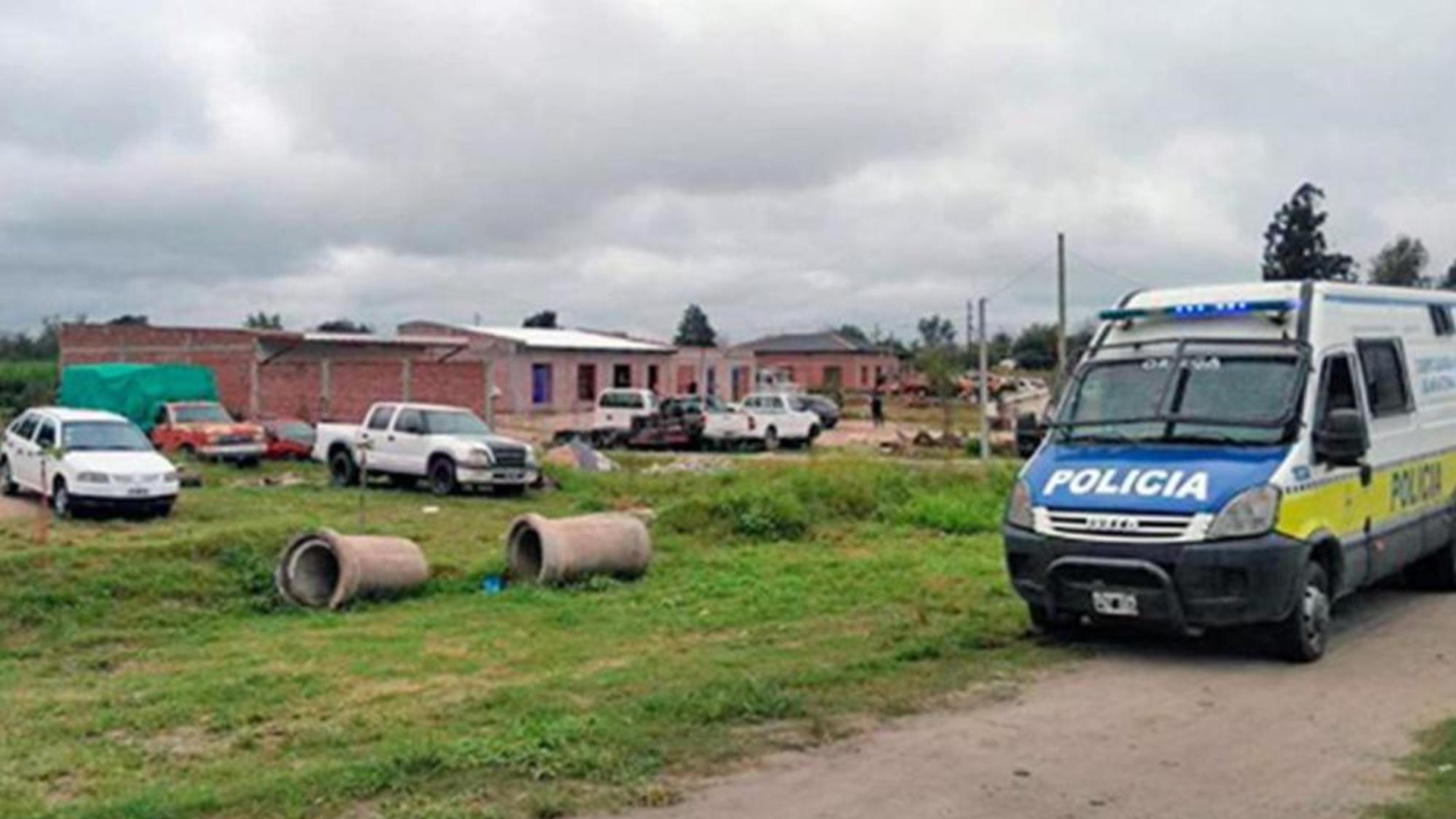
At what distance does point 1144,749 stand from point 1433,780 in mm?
1400

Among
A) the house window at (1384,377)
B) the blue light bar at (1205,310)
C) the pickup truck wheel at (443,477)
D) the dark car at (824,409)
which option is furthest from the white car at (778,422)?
the blue light bar at (1205,310)

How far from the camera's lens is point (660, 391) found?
221 ft

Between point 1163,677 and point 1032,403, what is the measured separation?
41.7 metres

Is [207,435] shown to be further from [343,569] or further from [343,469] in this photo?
[343,569]

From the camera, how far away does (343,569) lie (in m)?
14.1

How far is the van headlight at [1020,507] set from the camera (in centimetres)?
1022

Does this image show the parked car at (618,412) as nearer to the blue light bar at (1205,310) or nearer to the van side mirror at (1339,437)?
the blue light bar at (1205,310)

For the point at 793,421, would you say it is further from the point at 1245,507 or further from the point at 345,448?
the point at 1245,507

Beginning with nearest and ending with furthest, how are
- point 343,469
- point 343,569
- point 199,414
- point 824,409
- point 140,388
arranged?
1. point 343,569
2. point 343,469
3. point 199,414
4. point 140,388
5. point 824,409

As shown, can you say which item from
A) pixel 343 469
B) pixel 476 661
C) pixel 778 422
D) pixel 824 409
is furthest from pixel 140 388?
pixel 476 661

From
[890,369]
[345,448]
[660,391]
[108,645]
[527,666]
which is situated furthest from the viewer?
[890,369]

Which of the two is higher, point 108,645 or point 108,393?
point 108,393

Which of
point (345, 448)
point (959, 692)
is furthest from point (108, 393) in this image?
point (959, 692)

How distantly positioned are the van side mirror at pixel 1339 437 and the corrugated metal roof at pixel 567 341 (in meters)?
52.6
